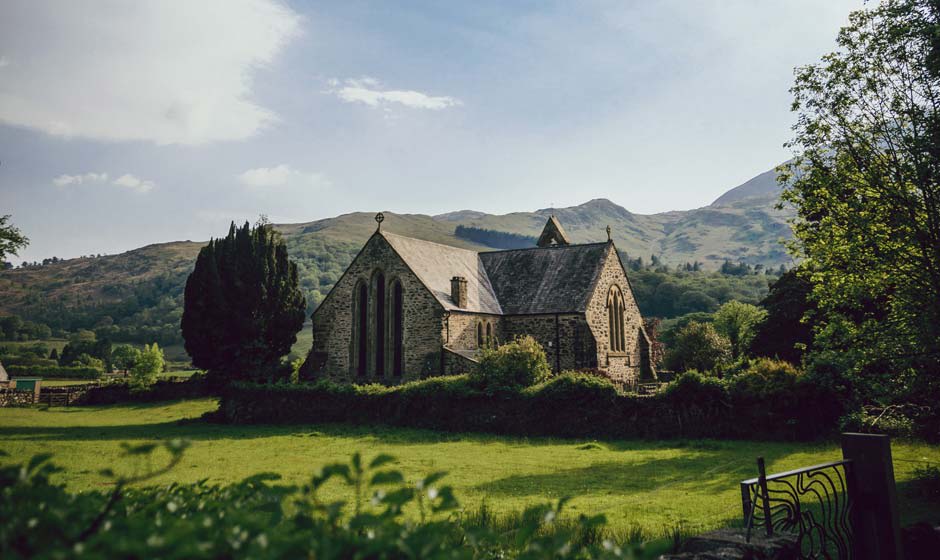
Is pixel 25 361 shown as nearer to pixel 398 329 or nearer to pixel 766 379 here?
pixel 398 329

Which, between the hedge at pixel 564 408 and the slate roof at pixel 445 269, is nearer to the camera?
the hedge at pixel 564 408

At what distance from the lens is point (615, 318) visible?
128 feet

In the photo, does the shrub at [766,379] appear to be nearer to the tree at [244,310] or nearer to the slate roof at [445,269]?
the slate roof at [445,269]

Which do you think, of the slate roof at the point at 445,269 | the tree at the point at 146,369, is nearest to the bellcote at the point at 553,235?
the slate roof at the point at 445,269

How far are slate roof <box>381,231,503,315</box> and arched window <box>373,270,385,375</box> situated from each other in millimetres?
2199

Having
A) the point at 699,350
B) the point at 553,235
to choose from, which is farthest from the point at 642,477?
the point at 553,235

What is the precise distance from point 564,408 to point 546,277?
1609 centimetres

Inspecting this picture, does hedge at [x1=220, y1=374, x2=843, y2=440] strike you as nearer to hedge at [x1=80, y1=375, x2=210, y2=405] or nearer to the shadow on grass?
the shadow on grass

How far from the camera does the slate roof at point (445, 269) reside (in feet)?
114

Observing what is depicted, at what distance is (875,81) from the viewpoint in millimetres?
14703

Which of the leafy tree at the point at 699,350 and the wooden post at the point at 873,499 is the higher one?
the leafy tree at the point at 699,350

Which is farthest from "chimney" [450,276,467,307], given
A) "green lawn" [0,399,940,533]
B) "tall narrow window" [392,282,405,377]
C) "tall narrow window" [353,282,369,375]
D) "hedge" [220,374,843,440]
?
"green lawn" [0,399,940,533]

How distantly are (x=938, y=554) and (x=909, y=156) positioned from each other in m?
10.3

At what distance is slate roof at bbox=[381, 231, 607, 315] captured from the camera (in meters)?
35.4
